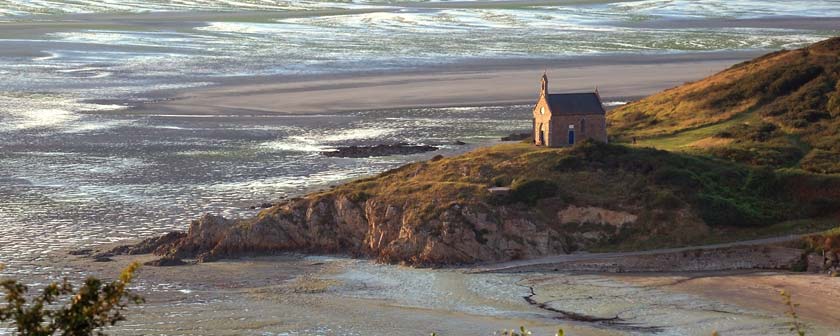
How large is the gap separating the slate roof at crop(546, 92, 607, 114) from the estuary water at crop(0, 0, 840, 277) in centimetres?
1136

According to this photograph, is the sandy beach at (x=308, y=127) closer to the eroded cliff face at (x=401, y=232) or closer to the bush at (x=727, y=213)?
the eroded cliff face at (x=401, y=232)

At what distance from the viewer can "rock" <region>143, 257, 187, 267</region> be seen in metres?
57.4

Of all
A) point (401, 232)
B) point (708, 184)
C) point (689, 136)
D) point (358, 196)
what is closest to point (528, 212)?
point (401, 232)

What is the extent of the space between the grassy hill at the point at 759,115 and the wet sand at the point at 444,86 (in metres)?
19.7

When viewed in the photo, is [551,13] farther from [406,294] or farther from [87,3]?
[406,294]

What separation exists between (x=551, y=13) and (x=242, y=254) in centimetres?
13420

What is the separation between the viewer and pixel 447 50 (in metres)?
138

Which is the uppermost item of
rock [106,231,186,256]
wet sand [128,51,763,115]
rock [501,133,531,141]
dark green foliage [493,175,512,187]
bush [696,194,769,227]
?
dark green foliage [493,175,512,187]

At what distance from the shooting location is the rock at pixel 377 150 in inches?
3228

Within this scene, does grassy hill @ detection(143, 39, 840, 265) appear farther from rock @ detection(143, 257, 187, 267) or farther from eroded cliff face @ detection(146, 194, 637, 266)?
rock @ detection(143, 257, 187, 267)

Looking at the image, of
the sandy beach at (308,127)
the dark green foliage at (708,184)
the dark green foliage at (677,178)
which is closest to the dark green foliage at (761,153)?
the dark green foliage at (708,184)

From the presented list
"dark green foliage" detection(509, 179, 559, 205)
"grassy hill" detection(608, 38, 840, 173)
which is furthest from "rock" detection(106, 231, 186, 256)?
"grassy hill" detection(608, 38, 840, 173)

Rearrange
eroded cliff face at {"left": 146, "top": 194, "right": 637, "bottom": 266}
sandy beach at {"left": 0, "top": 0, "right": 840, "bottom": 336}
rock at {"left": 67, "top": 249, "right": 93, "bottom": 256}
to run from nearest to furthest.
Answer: sandy beach at {"left": 0, "top": 0, "right": 840, "bottom": 336} → eroded cliff face at {"left": 146, "top": 194, "right": 637, "bottom": 266} → rock at {"left": 67, "top": 249, "right": 93, "bottom": 256}

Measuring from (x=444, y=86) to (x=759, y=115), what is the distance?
3933cm
